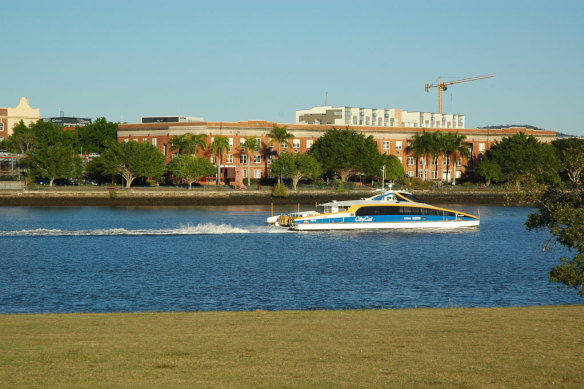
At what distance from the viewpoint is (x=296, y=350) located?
52.2 ft

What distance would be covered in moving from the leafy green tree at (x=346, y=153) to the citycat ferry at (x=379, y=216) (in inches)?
2468

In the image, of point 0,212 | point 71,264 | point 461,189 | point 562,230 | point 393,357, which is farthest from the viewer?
point 461,189

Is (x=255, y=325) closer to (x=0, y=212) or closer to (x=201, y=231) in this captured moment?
(x=201, y=231)

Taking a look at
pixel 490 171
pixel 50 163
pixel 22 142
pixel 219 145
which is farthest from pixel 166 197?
pixel 490 171

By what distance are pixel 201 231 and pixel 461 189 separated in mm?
81969

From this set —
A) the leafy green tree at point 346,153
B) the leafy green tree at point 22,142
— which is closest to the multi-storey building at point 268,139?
the leafy green tree at point 346,153

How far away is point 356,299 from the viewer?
32.9 m

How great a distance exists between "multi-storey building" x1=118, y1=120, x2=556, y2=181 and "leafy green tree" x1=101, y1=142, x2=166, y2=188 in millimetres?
12448

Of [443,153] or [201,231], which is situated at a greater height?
[443,153]

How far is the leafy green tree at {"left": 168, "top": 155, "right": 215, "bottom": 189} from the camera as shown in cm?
12462

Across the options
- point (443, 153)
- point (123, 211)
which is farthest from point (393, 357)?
point (443, 153)

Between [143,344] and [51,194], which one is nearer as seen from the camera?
[143,344]

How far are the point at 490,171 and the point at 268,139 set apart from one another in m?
45.7

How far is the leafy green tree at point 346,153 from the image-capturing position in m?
137
